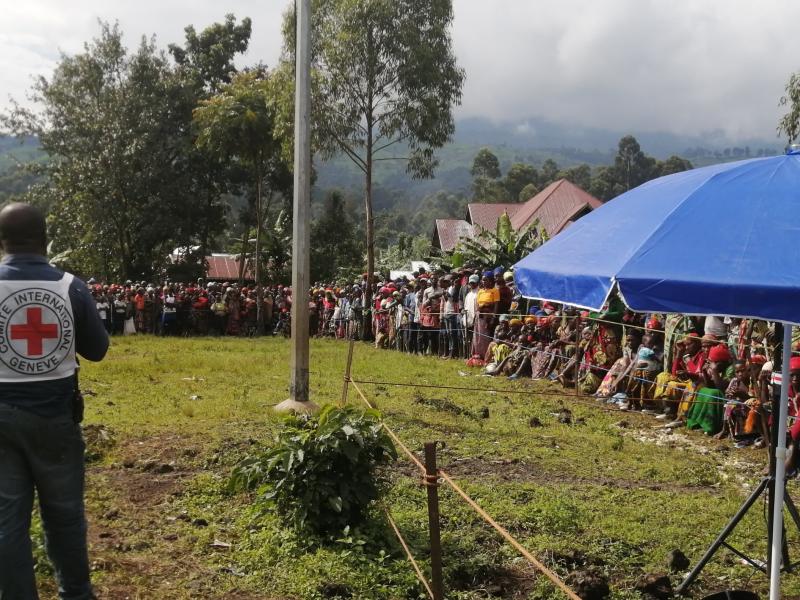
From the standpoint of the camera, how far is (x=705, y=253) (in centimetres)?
333

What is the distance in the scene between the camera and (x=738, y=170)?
3.77m

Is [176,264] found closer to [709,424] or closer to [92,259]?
[92,259]

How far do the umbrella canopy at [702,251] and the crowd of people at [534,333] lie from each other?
1.90 meters

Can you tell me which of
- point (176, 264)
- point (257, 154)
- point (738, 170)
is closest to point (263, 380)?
point (738, 170)

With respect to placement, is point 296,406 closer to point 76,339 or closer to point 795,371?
point 795,371

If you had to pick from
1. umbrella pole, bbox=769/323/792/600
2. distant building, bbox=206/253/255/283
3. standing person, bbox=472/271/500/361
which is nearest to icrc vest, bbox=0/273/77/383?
umbrella pole, bbox=769/323/792/600

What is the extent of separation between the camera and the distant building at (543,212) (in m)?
35.5

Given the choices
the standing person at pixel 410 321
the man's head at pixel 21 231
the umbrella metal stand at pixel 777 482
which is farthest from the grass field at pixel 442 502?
the standing person at pixel 410 321

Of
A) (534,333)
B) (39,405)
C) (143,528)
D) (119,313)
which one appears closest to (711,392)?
(534,333)

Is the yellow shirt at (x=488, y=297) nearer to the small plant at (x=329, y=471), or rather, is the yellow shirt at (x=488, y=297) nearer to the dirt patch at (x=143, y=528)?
the dirt patch at (x=143, y=528)

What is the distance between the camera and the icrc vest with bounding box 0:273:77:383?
348 cm

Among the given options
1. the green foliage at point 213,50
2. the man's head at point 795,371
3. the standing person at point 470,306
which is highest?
the green foliage at point 213,50

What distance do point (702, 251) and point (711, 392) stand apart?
6.97 meters

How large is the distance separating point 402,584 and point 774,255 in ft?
9.68
